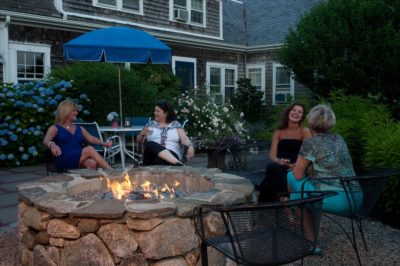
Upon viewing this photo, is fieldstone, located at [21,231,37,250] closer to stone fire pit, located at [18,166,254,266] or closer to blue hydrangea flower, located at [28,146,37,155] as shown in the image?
stone fire pit, located at [18,166,254,266]

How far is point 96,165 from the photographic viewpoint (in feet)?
16.3

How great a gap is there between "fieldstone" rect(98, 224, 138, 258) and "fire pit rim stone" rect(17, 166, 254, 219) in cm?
9

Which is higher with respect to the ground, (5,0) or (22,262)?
(5,0)

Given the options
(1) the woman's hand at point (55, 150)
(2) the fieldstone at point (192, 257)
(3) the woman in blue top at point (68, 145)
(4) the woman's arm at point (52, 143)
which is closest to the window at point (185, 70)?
(3) the woman in blue top at point (68, 145)

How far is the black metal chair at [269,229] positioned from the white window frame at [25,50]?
8604 millimetres

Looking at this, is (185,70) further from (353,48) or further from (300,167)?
(300,167)

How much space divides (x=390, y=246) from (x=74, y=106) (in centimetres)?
366

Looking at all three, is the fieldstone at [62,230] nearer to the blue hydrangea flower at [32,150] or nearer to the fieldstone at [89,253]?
the fieldstone at [89,253]

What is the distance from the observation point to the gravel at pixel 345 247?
3456mm

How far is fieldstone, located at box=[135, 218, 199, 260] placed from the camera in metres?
2.67

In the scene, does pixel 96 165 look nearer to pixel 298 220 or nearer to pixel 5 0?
pixel 298 220

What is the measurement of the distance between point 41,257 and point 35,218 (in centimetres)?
27

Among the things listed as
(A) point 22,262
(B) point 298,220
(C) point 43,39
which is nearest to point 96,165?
(A) point 22,262

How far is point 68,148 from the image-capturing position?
16.2 feet
